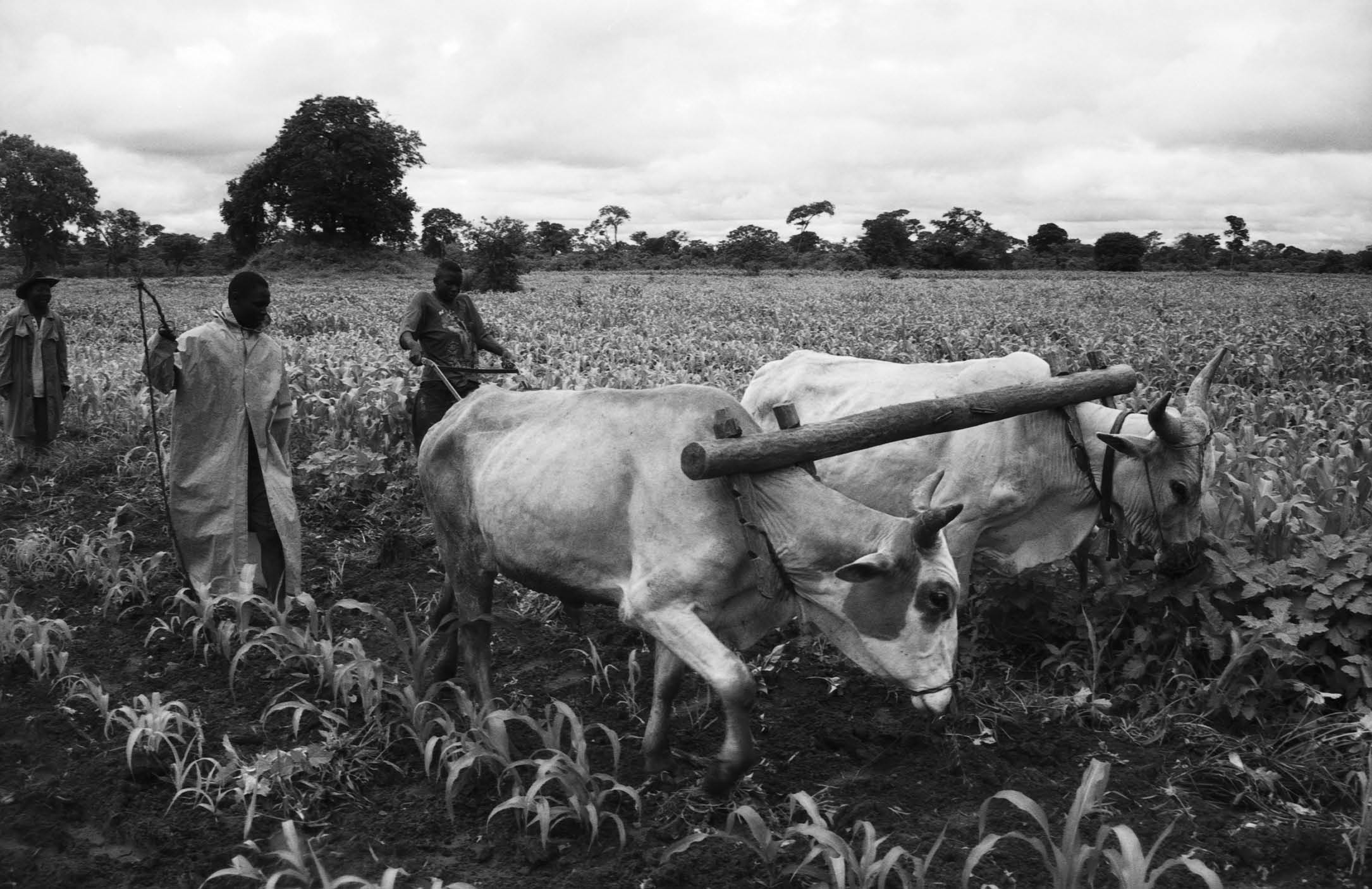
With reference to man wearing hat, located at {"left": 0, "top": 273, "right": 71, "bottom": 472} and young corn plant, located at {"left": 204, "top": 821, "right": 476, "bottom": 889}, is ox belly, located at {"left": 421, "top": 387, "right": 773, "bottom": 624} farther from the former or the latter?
man wearing hat, located at {"left": 0, "top": 273, "right": 71, "bottom": 472}

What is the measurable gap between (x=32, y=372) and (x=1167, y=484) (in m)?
9.57

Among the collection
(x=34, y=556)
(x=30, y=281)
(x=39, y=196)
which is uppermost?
(x=39, y=196)

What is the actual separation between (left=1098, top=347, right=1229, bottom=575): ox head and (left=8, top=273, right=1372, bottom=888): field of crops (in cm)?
23

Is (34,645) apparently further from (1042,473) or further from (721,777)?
(1042,473)

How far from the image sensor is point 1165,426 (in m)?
4.70

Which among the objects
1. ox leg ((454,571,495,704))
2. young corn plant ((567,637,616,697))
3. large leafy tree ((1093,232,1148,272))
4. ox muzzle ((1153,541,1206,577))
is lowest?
Answer: young corn plant ((567,637,616,697))

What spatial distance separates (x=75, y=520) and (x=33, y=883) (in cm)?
513

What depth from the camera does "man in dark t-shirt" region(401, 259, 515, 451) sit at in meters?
7.12

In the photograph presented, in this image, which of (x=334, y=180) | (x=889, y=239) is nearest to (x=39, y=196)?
(x=334, y=180)

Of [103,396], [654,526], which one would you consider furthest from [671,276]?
[654,526]

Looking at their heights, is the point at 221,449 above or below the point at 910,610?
above

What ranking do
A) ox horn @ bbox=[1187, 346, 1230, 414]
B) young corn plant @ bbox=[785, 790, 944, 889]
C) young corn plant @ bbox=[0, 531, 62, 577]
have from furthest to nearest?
young corn plant @ bbox=[0, 531, 62, 577]
ox horn @ bbox=[1187, 346, 1230, 414]
young corn plant @ bbox=[785, 790, 944, 889]

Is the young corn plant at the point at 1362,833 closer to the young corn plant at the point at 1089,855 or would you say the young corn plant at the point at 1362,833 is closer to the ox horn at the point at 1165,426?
the young corn plant at the point at 1089,855

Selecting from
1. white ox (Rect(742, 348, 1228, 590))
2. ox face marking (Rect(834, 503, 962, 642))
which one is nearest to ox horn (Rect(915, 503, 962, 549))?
ox face marking (Rect(834, 503, 962, 642))
